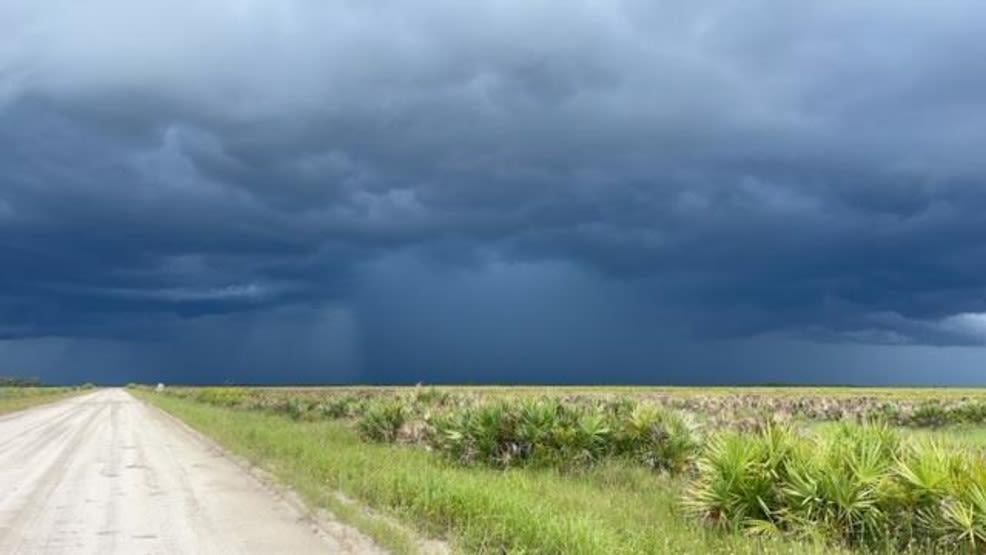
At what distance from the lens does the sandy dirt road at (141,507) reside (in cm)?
1202

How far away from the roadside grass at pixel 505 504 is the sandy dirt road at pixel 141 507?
105 cm

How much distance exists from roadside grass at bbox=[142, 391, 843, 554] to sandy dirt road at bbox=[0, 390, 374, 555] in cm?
105

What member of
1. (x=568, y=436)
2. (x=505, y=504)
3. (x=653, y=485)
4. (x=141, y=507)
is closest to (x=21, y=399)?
(x=568, y=436)

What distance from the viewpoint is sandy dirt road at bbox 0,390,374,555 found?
12023mm

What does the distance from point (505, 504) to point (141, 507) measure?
6.92 meters

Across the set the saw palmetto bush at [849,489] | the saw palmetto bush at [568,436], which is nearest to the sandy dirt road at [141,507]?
the saw palmetto bush at [849,489]

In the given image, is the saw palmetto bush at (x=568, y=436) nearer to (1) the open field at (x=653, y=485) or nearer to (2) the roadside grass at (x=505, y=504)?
(1) the open field at (x=653, y=485)

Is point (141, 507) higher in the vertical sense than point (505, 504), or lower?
lower

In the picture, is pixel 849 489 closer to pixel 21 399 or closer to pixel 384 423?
pixel 384 423

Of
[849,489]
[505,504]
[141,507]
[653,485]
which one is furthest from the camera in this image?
[653,485]

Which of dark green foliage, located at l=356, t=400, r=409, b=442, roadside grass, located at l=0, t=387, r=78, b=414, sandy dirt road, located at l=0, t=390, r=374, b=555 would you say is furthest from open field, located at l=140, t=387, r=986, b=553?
roadside grass, located at l=0, t=387, r=78, b=414

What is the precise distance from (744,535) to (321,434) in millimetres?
21642

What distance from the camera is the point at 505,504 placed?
43.1 ft

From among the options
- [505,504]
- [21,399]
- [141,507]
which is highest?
[21,399]
